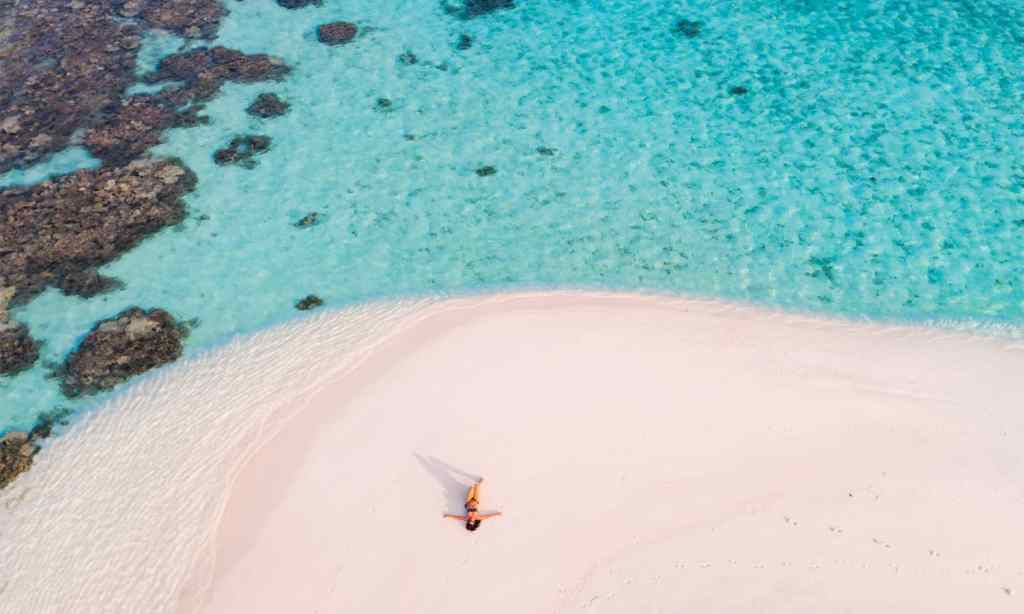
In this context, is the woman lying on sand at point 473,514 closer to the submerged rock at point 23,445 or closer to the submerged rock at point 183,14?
the submerged rock at point 23,445

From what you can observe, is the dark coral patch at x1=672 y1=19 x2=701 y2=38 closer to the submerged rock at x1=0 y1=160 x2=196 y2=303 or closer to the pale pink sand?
the pale pink sand

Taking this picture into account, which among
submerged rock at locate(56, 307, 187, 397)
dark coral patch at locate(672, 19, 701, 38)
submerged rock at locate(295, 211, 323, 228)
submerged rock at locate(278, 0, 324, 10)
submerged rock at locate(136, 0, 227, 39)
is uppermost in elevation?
dark coral patch at locate(672, 19, 701, 38)

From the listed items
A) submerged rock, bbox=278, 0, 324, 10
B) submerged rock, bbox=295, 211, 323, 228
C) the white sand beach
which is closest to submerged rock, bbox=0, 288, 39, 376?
the white sand beach

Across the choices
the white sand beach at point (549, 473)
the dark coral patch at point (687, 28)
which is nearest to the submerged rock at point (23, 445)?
the white sand beach at point (549, 473)

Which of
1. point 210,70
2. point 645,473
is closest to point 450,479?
point 645,473

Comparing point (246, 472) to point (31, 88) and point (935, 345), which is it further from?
point (31, 88)

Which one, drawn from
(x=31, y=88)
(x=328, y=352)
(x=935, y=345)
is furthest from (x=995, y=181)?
(x=31, y=88)

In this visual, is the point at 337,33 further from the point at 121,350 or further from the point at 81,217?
the point at 121,350
